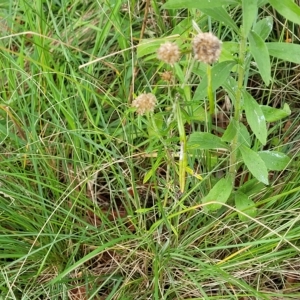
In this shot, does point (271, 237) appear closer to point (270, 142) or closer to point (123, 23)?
point (270, 142)

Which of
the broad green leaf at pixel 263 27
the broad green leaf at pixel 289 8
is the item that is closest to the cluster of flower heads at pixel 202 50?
the broad green leaf at pixel 289 8

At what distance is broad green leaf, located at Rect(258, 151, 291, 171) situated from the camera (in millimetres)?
1265

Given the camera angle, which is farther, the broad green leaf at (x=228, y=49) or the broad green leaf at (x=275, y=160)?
the broad green leaf at (x=275, y=160)

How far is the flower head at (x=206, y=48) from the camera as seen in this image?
84cm

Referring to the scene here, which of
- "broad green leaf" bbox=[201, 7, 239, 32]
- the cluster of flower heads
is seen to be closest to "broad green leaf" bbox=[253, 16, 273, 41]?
"broad green leaf" bbox=[201, 7, 239, 32]

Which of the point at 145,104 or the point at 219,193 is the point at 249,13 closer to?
the point at 145,104

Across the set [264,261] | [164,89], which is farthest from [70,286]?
[164,89]

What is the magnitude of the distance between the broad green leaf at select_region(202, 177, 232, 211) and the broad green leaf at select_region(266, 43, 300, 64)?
A: 13.6 inches

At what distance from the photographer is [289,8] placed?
990 millimetres

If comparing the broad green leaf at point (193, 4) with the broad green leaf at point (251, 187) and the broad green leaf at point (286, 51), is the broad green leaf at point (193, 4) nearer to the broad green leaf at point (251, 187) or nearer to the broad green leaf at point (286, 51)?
the broad green leaf at point (286, 51)

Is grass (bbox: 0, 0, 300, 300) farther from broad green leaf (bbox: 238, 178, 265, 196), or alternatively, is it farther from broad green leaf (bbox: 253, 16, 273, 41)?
broad green leaf (bbox: 253, 16, 273, 41)

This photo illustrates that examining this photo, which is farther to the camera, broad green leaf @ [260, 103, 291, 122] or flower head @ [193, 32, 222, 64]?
broad green leaf @ [260, 103, 291, 122]

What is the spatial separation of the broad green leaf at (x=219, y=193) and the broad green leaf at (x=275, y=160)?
10 centimetres

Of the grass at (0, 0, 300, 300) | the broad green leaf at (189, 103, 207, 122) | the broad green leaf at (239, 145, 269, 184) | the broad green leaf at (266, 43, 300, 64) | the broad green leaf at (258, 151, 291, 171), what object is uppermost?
the broad green leaf at (266, 43, 300, 64)
